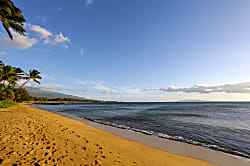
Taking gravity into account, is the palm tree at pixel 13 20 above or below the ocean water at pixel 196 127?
above

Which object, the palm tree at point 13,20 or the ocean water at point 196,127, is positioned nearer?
the ocean water at point 196,127

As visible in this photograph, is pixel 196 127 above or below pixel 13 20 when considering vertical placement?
below

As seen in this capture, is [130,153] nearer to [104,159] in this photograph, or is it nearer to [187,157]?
[104,159]

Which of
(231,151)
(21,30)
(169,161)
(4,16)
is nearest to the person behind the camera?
(169,161)

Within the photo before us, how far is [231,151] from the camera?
21.9 feet

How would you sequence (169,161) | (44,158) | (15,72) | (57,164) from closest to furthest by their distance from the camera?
(57,164)
(44,158)
(169,161)
(15,72)

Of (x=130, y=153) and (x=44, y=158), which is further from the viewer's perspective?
(x=130, y=153)

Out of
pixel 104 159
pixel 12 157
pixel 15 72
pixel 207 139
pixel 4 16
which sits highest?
pixel 4 16

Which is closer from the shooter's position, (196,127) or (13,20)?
(196,127)

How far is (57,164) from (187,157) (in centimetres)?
581

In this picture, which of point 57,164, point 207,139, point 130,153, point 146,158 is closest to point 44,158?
point 57,164

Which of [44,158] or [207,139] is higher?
[44,158]

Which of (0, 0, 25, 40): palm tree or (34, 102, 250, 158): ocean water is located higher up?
(0, 0, 25, 40): palm tree

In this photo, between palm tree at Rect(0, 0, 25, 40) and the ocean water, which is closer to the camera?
the ocean water
